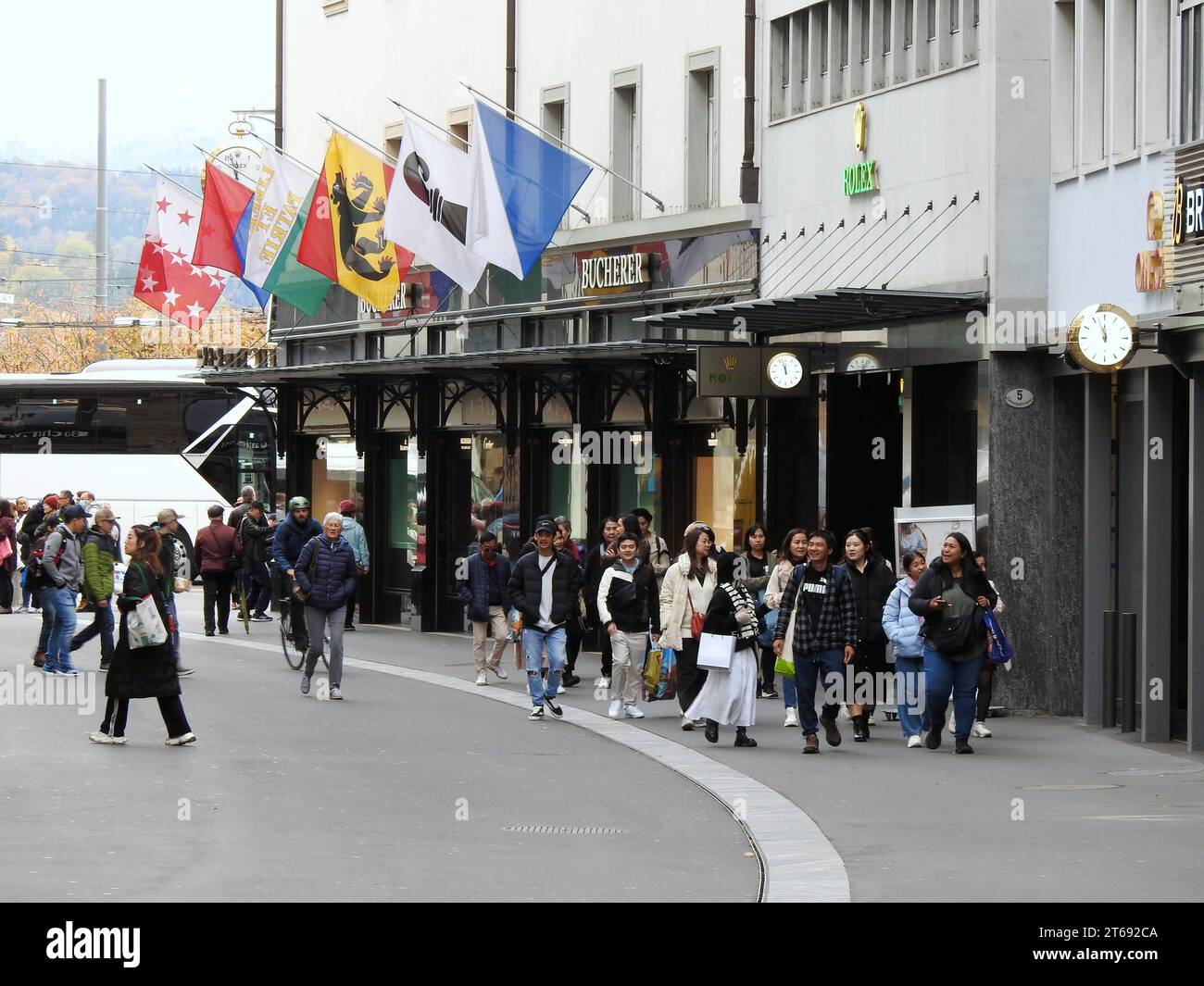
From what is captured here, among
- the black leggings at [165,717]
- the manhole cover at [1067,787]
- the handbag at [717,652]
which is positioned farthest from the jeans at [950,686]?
the black leggings at [165,717]

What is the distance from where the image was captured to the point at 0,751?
655 inches

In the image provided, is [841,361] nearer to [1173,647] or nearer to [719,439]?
[719,439]

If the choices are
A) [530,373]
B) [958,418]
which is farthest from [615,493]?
[958,418]

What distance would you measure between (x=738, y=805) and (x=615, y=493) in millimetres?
15686

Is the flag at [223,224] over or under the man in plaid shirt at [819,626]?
over

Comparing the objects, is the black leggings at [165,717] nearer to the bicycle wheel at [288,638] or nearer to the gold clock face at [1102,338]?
the bicycle wheel at [288,638]

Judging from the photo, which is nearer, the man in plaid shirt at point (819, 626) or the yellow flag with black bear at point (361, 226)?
the man in plaid shirt at point (819, 626)

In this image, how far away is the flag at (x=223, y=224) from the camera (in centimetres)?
3228

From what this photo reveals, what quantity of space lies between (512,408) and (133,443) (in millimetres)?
17314

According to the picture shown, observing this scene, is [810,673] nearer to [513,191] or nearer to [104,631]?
[104,631]

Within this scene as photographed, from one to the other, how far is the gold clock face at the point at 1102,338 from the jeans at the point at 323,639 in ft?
25.9

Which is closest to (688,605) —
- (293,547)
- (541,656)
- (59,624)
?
(541,656)

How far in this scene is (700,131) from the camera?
2791 centimetres

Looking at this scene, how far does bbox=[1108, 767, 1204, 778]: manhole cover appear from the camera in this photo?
16.0 metres
